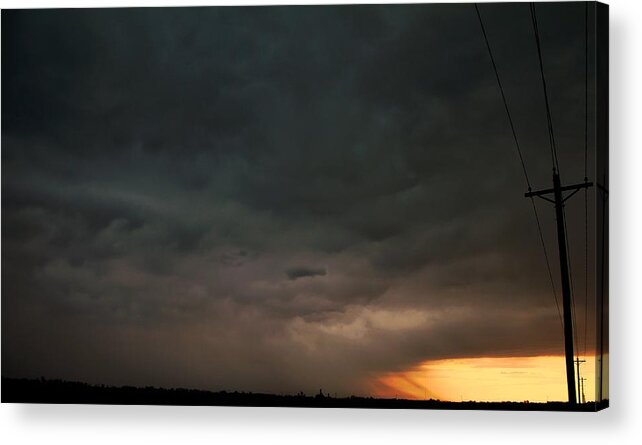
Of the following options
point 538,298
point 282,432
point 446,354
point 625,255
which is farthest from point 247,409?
point 625,255

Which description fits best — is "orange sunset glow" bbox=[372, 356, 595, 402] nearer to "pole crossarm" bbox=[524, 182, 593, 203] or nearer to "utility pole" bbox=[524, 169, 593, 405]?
"utility pole" bbox=[524, 169, 593, 405]

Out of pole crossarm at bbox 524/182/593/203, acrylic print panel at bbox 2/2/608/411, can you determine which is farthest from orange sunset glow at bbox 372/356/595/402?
pole crossarm at bbox 524/182/593/203

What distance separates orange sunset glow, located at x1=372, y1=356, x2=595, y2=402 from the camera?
5.04 m

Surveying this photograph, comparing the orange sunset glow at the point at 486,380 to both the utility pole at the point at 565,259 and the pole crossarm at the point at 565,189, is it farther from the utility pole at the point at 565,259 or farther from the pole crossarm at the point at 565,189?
the pole crossarm at the point at 565,189

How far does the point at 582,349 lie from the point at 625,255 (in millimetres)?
435

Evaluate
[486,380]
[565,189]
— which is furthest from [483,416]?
[565,189]

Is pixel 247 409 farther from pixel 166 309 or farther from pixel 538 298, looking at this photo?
pixel 538 298

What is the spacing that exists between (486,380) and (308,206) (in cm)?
106

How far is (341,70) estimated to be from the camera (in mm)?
5199

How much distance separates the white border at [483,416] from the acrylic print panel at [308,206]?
8 cm

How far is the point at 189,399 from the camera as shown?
5219 mm

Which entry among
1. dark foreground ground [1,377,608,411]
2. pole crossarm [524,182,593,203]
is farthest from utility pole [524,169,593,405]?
dark foreground ground [1,377,608,411]

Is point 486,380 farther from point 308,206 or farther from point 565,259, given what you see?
Answer: point 308,206

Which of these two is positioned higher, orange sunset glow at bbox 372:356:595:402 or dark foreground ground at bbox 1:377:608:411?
orange sunset glow at bbox 372:356:595:402
